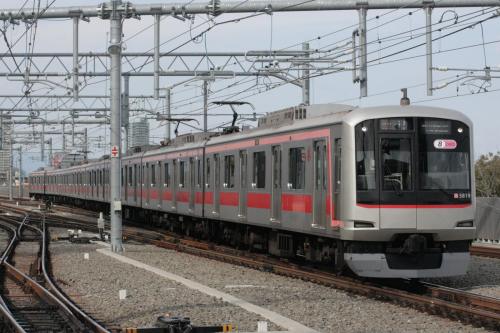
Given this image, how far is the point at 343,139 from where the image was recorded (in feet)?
43.6

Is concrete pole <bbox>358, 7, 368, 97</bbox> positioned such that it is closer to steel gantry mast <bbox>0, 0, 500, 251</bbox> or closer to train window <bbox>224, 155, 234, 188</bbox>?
steel gantry mast <bbox>0, 0, 500, 251</bbox>

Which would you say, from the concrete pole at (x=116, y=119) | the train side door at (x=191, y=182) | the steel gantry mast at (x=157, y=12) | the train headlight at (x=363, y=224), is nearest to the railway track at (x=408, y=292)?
the train headlight at (x=363, y=224)

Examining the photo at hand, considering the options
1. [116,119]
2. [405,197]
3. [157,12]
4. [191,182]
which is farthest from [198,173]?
[405,197]

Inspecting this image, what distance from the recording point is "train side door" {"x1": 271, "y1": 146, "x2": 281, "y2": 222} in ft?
55.5

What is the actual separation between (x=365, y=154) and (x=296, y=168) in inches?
117

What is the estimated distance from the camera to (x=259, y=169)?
18312 millimetres

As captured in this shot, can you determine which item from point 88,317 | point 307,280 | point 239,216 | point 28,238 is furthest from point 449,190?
point 28,238

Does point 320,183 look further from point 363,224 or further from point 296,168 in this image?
point 363,224

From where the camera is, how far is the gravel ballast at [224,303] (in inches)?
407

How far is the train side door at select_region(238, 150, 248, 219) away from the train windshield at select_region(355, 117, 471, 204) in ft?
21.2

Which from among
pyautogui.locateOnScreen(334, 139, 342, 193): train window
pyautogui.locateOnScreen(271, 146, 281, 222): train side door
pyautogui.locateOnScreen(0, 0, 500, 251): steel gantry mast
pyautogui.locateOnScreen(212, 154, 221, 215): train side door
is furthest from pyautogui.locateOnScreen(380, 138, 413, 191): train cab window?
pyautogui.locateOnScreen(212, 154, 221, 215): train side door

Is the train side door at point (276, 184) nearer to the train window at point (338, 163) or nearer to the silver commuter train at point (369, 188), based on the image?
the silver commuter train at point (369, 188)

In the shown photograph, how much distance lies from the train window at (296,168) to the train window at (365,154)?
234 centimetres

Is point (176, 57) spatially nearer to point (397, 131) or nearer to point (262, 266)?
point (262, 266)
